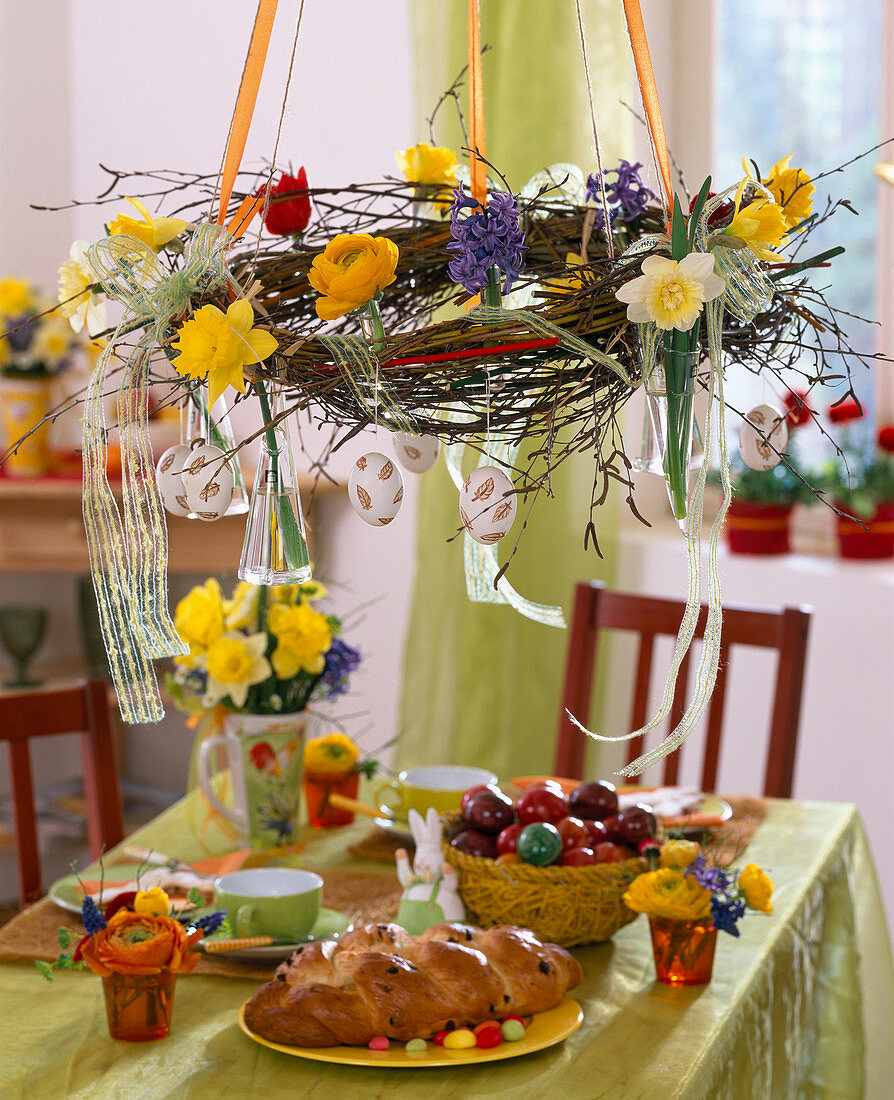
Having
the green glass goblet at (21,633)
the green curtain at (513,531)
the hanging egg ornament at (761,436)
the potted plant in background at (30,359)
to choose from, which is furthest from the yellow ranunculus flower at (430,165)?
the green glass goblet at (21,633)

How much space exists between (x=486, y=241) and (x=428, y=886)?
67 centimetres

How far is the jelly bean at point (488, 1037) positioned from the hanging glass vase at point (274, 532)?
15.8 inches

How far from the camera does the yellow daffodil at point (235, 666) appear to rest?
1491mm

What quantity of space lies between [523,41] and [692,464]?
165cm

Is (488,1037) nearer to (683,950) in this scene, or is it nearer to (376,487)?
(683,950)

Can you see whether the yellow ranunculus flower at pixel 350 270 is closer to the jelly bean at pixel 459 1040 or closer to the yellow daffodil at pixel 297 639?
the jelly bean at pixel 459 1040

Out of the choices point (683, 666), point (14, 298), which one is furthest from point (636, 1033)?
point (14, 298)

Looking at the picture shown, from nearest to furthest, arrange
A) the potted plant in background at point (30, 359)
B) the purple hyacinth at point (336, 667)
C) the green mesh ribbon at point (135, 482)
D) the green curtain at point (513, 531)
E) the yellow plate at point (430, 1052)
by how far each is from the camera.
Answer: the green mesh ribbon at point (135, 482) → the yellow plate at point (430, 1052) → the purple hyacinth at point (336, 667) → the green curtain at point (513, 531) → the potted plant in background at point (30, 359)

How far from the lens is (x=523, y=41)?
2.38m

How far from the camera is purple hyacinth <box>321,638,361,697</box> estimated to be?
1597mm

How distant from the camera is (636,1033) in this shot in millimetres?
1095

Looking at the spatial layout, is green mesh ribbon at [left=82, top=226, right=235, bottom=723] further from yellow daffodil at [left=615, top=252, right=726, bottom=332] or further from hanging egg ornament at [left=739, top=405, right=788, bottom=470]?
hanging egg ornament at [left=739, top=405, right=788, bottom=470]

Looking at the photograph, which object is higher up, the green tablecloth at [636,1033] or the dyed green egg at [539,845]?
the dyed green egg at [539,845]

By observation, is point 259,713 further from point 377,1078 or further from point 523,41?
point 523,41
